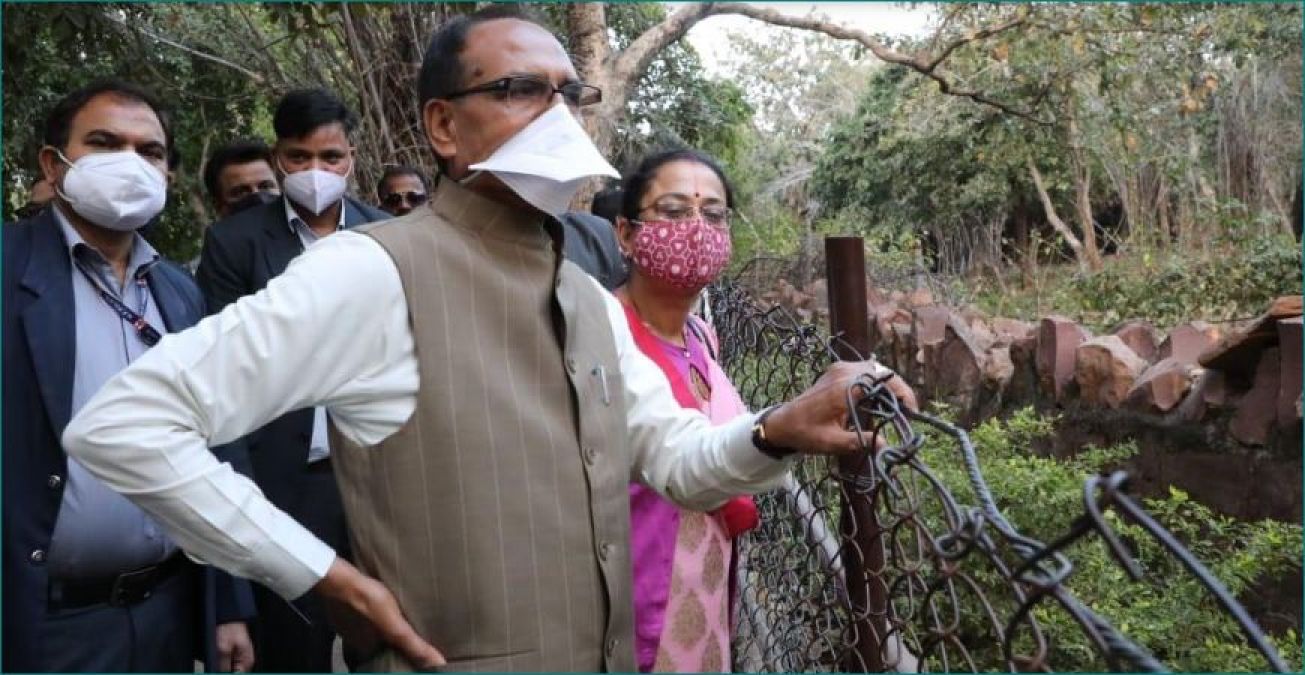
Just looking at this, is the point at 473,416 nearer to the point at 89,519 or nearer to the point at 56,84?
the point at 89,519

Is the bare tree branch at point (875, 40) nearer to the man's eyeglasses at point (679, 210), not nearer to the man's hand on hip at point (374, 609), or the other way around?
the man's eyeglasses at point (679, 210)

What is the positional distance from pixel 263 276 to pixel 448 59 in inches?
67.1

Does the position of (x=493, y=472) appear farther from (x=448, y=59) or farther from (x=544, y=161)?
(x=448, y=59)

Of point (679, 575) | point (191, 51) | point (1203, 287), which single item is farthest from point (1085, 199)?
point (679, 575)

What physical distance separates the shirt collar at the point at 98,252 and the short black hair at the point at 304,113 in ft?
3.47

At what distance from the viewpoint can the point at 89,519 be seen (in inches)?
84.0

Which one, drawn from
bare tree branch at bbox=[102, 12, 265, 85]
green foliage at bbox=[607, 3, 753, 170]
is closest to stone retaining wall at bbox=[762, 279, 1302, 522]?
bare tree branch at bbox=[102, 12, 265, 85]

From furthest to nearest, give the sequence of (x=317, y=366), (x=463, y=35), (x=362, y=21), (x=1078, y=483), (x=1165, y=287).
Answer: (x=1165, y=287), (x=362, y=21), (x=1078, y=483), (x=463, y=35), (x=317, y=366)

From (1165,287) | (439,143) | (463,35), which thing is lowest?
(1165,287)

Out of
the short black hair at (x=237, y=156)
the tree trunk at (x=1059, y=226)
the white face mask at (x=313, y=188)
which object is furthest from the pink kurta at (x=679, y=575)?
the tree trunk at (x=1059, y=226)

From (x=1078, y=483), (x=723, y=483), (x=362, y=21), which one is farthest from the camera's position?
(x=362, y=21)

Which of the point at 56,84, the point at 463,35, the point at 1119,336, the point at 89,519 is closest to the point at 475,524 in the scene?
the point at 463,35

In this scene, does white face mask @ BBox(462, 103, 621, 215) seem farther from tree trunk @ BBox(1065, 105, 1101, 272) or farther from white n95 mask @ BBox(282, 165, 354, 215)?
tree trunk @ BBox(1065, 105, 1101, 272)

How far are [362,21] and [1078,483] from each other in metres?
5.73
